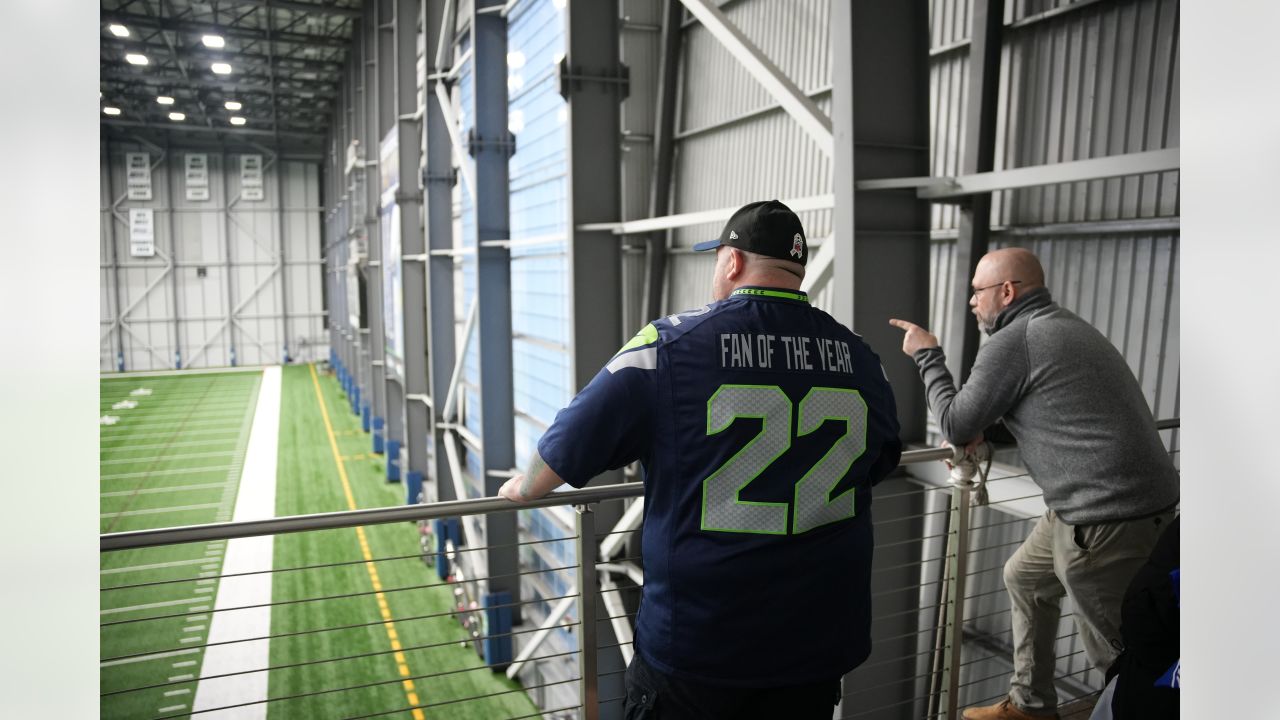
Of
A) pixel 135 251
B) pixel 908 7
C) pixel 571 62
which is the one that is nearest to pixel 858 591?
pixel 908 7

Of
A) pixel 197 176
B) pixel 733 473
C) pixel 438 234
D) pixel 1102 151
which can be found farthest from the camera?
pixel 197 176

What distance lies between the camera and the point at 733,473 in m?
2.31

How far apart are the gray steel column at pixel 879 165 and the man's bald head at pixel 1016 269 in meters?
1.29

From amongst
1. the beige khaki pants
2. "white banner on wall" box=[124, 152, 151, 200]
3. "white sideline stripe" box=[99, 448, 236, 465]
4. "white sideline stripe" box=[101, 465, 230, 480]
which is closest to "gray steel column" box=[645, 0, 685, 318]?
the beige khaki pants

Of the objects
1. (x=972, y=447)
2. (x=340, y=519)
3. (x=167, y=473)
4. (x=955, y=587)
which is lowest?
(x=167, y=473)

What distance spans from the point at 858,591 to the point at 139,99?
137ft

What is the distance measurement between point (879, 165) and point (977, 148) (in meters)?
1.32

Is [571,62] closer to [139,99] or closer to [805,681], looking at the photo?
[805,681]

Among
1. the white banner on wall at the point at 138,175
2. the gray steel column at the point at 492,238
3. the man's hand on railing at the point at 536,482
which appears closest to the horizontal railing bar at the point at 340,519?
the man's hand on railing at the point at 536,482

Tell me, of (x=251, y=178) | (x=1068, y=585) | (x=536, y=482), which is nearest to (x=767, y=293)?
(x=536, y=482)

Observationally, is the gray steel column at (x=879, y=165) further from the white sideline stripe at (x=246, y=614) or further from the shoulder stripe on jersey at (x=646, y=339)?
the white sideline stripe at (x=246, y=614)

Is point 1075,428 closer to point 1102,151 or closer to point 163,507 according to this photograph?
point 1102,151

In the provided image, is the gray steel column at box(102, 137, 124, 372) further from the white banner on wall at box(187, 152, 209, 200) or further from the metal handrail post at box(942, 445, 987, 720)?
the metal handrail post at box(942, 445, 987, 720)

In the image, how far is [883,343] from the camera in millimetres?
4930
